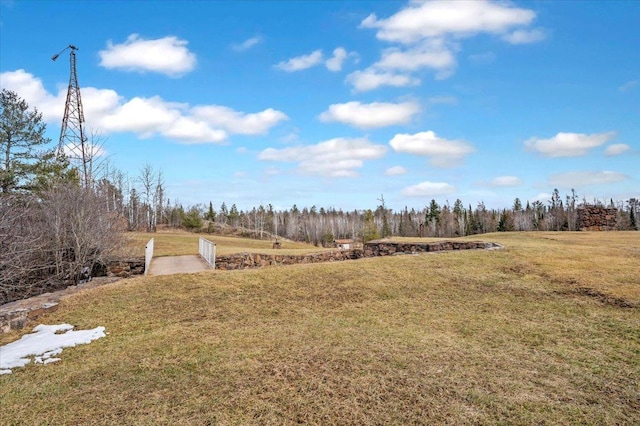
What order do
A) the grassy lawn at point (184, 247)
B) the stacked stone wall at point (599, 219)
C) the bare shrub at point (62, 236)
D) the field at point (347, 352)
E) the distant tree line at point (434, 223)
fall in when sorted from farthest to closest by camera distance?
the distant tree line at point (434, 223) → the stacked stone wall at point (599, 219) → the grassy lawn at point (184, 247) → the bare shrub at point (62, 236) → the field at point (347, 352)

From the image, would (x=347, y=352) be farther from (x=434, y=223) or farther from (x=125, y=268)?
(x=434, y=223)

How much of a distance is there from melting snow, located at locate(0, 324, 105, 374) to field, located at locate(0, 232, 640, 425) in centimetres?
27

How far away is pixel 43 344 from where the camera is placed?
21.3 feet

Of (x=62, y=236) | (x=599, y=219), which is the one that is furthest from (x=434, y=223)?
(x=62, y=236)

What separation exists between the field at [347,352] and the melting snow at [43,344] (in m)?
0.27

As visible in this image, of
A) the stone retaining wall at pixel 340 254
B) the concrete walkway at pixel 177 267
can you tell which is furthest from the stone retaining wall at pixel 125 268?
the stone retaining wall at pixel 340 254

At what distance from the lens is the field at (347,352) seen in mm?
4156

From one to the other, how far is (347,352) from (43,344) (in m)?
5.26

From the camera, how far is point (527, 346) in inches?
238

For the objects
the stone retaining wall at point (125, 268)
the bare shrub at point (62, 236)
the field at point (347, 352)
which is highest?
the bare shrub at point (62, 236)

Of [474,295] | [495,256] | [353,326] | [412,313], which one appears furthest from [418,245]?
[353,326]

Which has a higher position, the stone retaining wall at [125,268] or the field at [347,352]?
the stone retaining wall at [125,268]

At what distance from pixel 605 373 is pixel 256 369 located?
185 inches

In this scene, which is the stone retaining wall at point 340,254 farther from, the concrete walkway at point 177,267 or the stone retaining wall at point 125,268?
the stone retaining wall at point 125,268
